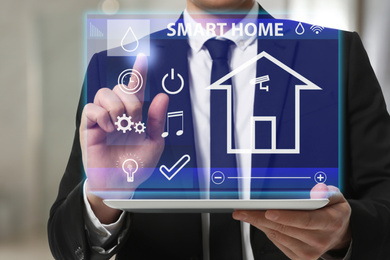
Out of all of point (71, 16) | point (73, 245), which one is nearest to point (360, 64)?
point (73, 245)

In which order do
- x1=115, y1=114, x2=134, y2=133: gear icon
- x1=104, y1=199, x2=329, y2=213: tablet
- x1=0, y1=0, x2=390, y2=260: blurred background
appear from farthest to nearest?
x1=0, y1=0, x2=390, y2=260: blurred background
x1=115, y1=114, x2=134, y2=133: gear icon
x1=104, y1=199, x2=329, y2=213: tablet

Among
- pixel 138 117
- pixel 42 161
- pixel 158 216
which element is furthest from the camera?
pixel 42 161

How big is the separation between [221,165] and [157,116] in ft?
0.41

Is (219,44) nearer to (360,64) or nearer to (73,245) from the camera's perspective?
(360,64)

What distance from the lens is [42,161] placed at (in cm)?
213

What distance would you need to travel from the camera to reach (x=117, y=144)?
65 centimetres

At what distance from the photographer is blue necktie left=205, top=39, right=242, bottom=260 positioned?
26.5 inches

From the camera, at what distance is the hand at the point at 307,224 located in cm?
54

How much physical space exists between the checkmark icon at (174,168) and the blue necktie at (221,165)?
0.04m

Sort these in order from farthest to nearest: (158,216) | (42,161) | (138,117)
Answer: (42,161) → (158,216) → (138,117)

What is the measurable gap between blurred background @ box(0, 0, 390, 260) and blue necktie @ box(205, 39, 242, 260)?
1.44 m

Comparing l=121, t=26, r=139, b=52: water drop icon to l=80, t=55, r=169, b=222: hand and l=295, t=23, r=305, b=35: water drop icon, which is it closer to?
l=80, t=55, r=169, b=222: hand

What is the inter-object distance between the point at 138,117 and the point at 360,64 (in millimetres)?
398

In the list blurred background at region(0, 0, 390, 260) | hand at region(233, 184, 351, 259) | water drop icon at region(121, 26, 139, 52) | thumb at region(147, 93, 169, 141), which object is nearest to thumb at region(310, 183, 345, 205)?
hand at region(233, 184, 351, 259)
